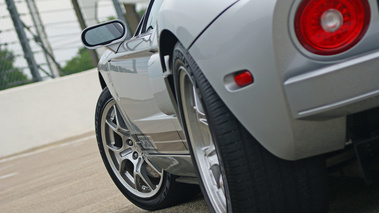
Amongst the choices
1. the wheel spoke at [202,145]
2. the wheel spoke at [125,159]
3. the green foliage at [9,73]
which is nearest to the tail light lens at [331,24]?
the wheel spoke at [202,145]

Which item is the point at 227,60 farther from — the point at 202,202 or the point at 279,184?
the point at 202,202

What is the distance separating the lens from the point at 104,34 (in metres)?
4.47

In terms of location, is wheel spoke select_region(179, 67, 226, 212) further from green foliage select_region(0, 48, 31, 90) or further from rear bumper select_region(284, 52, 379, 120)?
green foliage select_region(0, 48, 31, 90)

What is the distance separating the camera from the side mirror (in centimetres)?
440

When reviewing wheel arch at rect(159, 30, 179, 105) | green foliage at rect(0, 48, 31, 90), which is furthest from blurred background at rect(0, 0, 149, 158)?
wheel arch at rect(159, 30, 179, 105)

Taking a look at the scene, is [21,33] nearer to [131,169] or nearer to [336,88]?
[131,169]

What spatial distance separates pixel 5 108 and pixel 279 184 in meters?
11.3

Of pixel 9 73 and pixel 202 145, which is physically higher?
pixel 202 145

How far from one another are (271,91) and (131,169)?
2.72m

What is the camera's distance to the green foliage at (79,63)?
1400 centimetres

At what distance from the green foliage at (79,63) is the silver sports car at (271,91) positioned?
34.9 feet

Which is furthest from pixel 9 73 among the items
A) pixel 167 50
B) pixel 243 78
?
pixel 243 78

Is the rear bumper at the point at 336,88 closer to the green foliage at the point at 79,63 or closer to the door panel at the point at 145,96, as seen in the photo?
the door panel at the point at 145,96

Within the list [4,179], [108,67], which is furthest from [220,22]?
[4,179]
